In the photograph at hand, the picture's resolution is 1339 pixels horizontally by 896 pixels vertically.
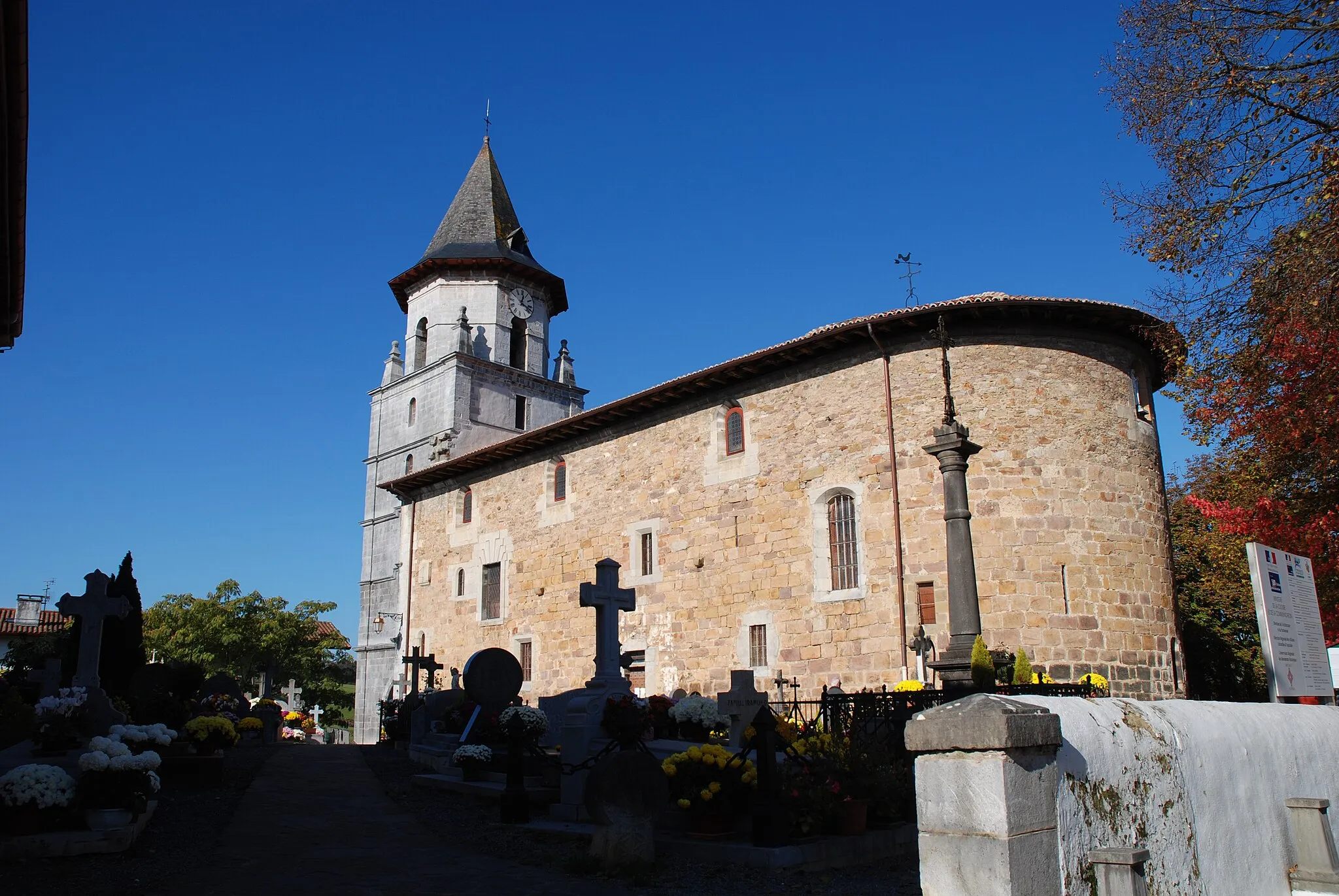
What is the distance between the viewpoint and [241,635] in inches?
1706

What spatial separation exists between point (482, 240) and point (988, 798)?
36377mm

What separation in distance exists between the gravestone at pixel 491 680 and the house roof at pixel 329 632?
3560 cm

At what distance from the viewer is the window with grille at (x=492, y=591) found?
2591cm

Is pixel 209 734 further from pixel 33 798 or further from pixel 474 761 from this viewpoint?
pixel 33 798

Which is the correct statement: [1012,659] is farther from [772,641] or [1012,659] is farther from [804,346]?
[804,346]

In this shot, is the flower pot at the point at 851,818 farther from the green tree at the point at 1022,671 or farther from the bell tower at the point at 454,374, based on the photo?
the bell tower at the point at 454,374

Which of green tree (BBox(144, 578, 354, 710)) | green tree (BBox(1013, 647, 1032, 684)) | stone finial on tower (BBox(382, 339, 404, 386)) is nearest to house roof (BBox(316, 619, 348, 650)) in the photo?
green tree (BBox(144, 578, 354, 710))

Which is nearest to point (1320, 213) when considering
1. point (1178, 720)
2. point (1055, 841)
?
point (1178, 720)

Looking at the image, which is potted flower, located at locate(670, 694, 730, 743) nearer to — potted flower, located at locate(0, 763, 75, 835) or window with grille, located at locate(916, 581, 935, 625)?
window with grille, located at locate(916, 581, 935, 625)

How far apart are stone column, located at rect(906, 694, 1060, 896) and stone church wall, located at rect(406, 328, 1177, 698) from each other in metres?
12.5

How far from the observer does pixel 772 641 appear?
1858 centimetres

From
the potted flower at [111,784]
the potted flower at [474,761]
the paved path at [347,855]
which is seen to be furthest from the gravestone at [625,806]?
the potted flower at [474,761]

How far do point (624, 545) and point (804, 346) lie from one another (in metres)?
6.68

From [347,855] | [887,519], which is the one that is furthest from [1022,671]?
[347,855]
